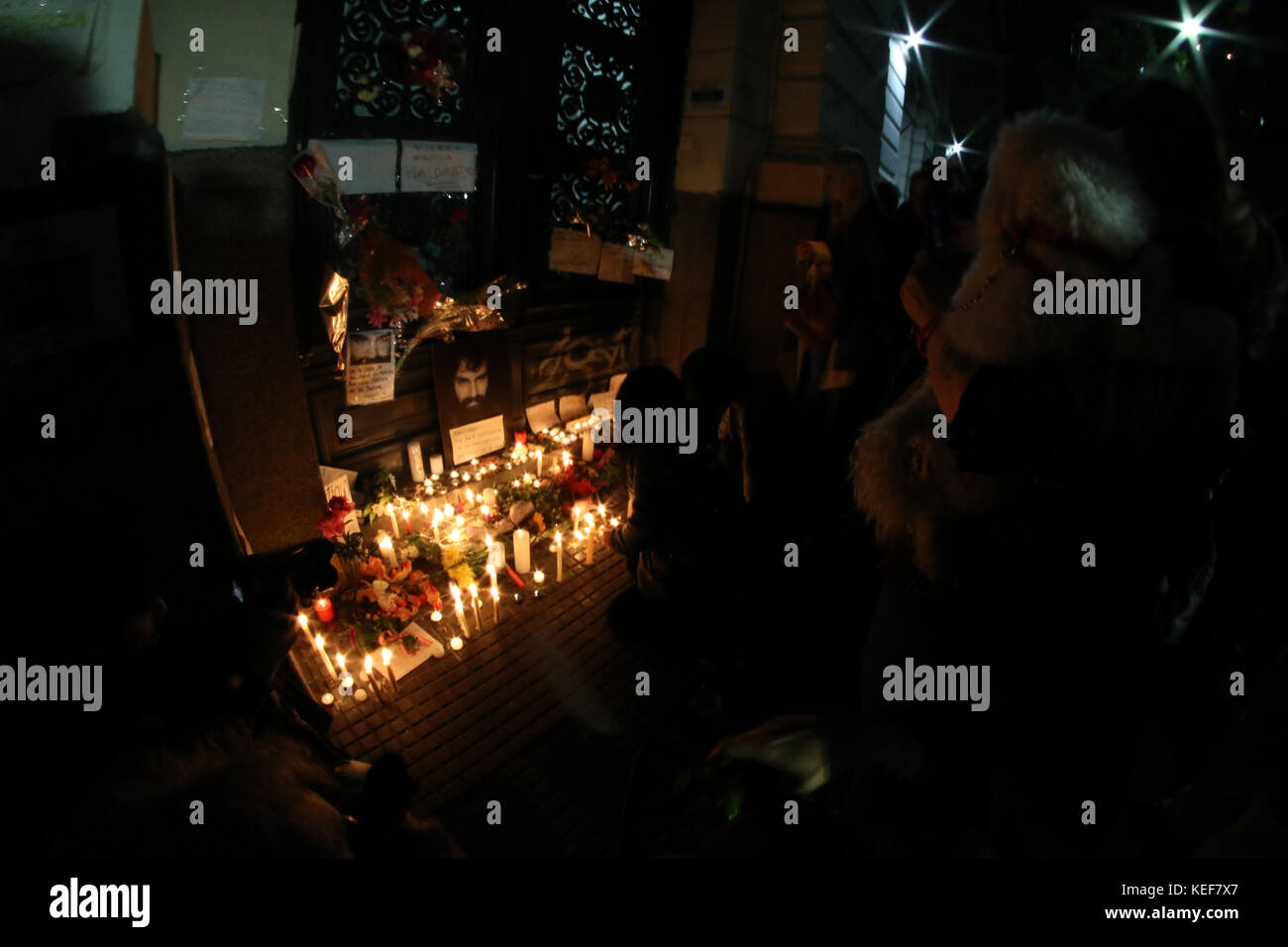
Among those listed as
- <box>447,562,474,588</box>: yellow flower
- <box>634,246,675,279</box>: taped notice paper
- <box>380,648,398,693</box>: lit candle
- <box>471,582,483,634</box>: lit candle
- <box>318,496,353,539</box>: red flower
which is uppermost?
<box>634,246,675,279</box>: taped notice paper

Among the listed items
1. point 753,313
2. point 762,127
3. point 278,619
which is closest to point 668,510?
point 278,619

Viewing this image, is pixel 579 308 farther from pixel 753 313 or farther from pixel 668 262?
pixel 753 313

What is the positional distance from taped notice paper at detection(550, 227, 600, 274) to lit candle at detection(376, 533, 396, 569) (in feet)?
10.0

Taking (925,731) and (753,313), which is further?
(753,313)

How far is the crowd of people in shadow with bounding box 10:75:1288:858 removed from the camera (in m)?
1.64

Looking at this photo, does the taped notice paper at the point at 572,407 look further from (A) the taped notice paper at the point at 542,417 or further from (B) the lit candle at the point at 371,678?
(B) the lit candle at the point at 371,678

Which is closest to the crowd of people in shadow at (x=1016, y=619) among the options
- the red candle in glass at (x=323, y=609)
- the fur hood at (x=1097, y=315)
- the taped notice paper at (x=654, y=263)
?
the fur hood at (x=1097, y=315)

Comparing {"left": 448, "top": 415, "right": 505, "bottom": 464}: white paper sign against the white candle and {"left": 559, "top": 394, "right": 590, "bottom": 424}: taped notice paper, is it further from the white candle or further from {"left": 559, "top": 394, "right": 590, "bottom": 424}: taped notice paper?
the white candle

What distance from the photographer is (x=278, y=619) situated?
254cm

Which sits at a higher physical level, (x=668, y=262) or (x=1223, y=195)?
(x=668, y=262)

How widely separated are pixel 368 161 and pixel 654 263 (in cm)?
327

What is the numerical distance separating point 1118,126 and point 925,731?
2.36 metres

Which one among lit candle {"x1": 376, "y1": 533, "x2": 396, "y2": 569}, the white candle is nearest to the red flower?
lit candle {"x1": 376, "y1": 533, "x2": 396, "y2": 569}

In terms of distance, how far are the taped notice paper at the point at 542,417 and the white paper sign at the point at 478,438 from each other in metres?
0.42
